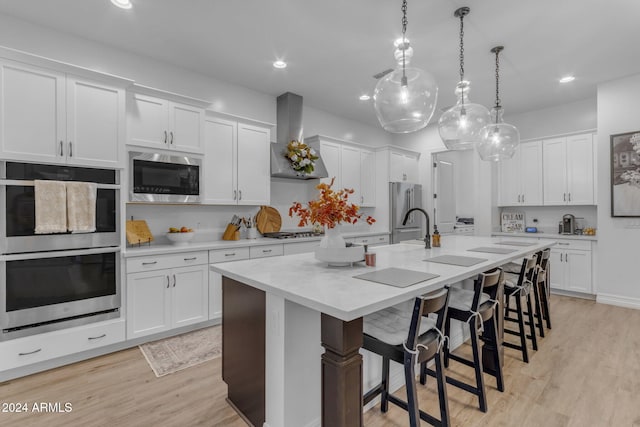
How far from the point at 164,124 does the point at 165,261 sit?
1395 millimetres

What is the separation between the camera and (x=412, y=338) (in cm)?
146

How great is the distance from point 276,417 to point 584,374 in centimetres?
236

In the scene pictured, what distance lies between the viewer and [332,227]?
1.95 meters

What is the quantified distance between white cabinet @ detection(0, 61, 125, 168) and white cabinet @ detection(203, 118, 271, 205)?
985 millimetres

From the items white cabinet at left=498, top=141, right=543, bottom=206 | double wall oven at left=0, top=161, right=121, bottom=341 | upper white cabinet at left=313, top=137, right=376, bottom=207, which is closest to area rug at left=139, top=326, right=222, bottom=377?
double wall oven at left=0, top=161, right=121, bottom=341

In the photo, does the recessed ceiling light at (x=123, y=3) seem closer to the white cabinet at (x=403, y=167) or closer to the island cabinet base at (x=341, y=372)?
the island cabinet base at (x=341, y=372)

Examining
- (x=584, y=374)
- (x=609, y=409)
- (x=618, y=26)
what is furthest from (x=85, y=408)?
(x=618, y=26)

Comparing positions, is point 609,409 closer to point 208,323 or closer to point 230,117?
point 208,323

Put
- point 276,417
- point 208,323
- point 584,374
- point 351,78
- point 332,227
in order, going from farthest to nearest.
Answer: point 351,78, point 208,323, point 584,374, point 332,227, point 276,417

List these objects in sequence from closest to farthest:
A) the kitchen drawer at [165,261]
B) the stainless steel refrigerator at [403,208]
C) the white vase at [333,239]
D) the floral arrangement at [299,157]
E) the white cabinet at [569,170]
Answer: the white vase at [333,239] < the kitchen drawer at [165,261] < the floral arrangement at [299,157] < the white cabinet at [569,170] < the stainless steel refrigerator at [403,208]

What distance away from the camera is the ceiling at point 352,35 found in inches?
102

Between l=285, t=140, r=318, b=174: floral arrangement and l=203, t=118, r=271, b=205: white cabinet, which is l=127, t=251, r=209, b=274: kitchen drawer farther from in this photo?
l=285, t=140, r=318, b=174: floral arrangement

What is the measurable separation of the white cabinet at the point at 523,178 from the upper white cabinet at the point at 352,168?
7.13 feet

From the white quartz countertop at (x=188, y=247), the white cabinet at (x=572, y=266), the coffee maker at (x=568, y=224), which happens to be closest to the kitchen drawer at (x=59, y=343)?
Result: the white quartz countertop at (x=188, y=247)
